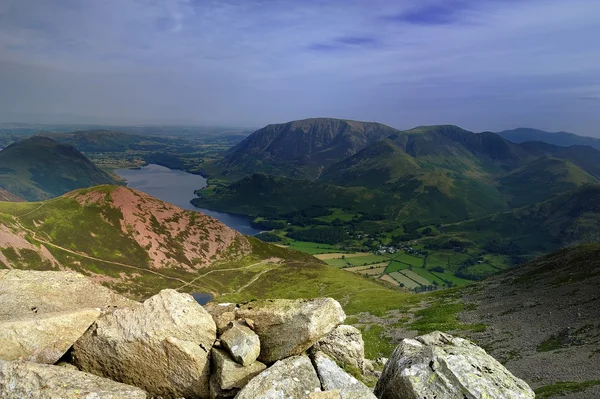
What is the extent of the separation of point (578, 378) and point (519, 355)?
14782mm

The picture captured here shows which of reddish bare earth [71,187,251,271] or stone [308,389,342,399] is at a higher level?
stone [308,389,342,399]

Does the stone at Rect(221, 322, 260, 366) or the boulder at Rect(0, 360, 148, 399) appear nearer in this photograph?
the boulder at Rect(0, 360, 148, 399)

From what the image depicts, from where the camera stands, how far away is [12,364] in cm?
1547

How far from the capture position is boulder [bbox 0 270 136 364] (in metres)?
17.3

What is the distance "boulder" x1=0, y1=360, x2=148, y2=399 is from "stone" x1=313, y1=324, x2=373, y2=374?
35.8 feet

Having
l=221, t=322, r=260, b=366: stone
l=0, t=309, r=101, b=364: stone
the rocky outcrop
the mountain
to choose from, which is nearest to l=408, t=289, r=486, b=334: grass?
the mountain

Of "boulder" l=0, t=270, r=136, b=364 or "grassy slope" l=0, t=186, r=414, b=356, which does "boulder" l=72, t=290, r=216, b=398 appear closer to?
"boulder" l=0, t=270, r=136, b=364

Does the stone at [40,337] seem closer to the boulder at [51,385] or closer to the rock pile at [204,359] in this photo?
the rock pile at [204,359]

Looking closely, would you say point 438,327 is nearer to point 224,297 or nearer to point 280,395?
point 280,395

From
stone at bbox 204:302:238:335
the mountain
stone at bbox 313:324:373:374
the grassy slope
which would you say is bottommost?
the grassy slope

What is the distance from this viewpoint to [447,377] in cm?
1727

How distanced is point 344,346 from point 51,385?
16.6m

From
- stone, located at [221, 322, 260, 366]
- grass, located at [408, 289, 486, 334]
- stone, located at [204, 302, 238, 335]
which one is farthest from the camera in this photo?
grass, located at [408, 289, 486, 334]

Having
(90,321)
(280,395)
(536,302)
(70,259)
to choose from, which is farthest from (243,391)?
(70,259)
